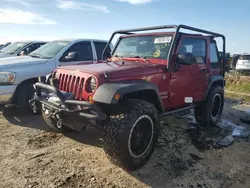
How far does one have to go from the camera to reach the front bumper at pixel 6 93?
532 centimetres

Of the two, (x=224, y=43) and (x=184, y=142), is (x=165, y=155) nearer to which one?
(x=184, y=142)

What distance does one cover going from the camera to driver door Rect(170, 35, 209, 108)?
14.9ft

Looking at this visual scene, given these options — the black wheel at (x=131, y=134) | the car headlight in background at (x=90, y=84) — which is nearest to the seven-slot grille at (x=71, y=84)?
the car headlight in background at (x=90, y=84)

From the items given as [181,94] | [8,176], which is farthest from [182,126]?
[8,176]

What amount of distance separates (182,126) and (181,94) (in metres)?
1.17

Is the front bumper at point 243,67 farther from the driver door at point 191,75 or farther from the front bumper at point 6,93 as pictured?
the front bumper at point 6,93

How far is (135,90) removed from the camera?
3.49 meters

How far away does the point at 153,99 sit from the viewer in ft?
13.2

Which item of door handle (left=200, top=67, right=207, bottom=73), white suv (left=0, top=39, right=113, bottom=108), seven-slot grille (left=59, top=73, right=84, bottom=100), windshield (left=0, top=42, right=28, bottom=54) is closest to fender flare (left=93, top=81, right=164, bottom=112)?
seven-slot grille (left=59, top=73, right=84, bottom=100)

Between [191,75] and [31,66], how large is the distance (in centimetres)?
346

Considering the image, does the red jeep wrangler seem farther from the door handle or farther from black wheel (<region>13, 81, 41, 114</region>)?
black wheel (<region>13, 81, 41, 114</region>)

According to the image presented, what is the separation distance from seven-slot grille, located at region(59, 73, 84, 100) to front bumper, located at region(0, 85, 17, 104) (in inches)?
74.1

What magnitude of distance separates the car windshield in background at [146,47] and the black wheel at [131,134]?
1269 millimetres

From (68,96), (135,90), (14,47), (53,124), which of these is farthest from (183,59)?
(14,47)
